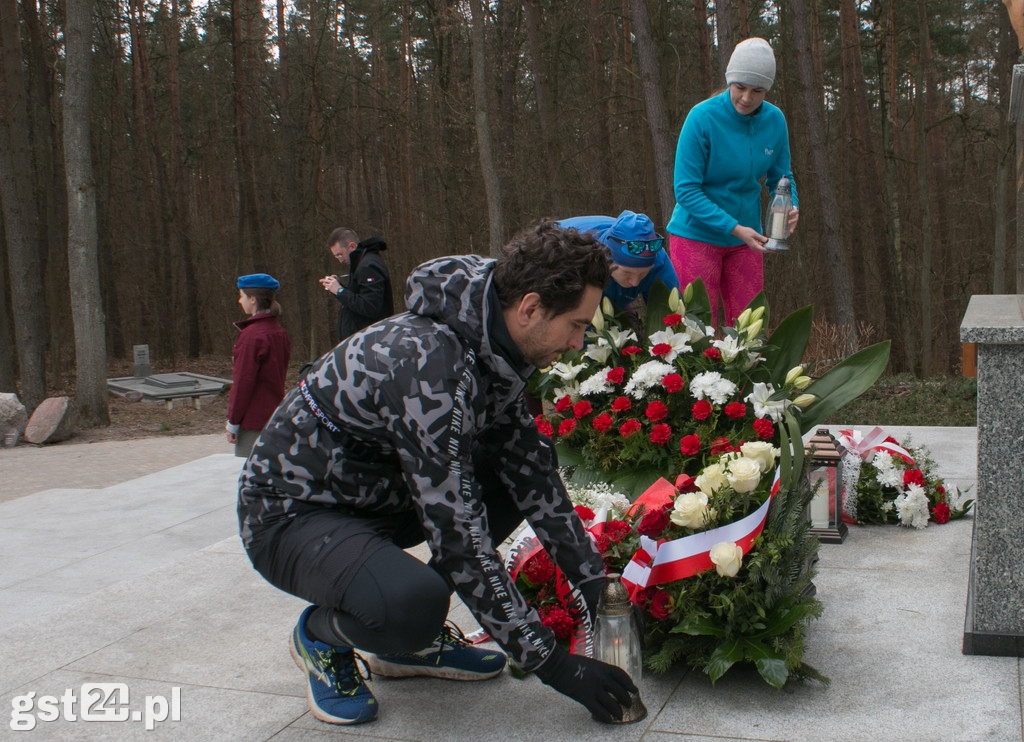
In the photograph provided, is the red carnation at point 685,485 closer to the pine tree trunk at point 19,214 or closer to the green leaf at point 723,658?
the green leaf at point 723,658

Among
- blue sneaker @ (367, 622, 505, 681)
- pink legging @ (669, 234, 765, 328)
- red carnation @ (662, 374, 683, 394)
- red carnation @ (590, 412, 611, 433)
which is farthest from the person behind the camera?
pink legging @ (669, 234, 765, 328)

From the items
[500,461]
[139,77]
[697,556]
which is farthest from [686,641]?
[139,77]

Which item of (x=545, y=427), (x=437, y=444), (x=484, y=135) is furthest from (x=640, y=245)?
(x=484, y=135)

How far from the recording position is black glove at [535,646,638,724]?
2135 mm

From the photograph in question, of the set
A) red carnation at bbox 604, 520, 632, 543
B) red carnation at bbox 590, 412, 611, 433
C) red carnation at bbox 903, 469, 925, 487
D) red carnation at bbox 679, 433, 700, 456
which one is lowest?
red carnation at bbox 903, 469, 925, 487

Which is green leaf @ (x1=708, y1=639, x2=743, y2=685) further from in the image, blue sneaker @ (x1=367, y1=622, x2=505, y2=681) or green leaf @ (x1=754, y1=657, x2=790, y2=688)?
blue sneaker @ (x1=367, y1=622, x2=505, y2=681)

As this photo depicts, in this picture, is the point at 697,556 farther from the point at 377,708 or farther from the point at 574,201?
the point at 574,201

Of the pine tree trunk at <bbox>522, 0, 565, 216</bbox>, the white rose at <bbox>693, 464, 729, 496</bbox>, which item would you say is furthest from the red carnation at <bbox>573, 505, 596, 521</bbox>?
the pine tree trunk at <bbox>522, 0, 565, 216</bbox>

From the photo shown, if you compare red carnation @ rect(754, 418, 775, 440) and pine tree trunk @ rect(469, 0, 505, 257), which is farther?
pine tree trunk @ rect(469, 0, 505, 257)

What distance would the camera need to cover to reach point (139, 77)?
2072 centimetres

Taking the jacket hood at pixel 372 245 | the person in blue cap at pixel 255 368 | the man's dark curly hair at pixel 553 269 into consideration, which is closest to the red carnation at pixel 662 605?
the man's dark curly hair at pixel 553 269

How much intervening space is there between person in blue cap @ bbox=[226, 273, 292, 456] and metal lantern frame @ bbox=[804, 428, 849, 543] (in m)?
3.05

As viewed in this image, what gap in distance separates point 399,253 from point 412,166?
2231 millimetres

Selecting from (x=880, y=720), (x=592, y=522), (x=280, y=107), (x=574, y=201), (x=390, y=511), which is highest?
(x=280, y=107)
